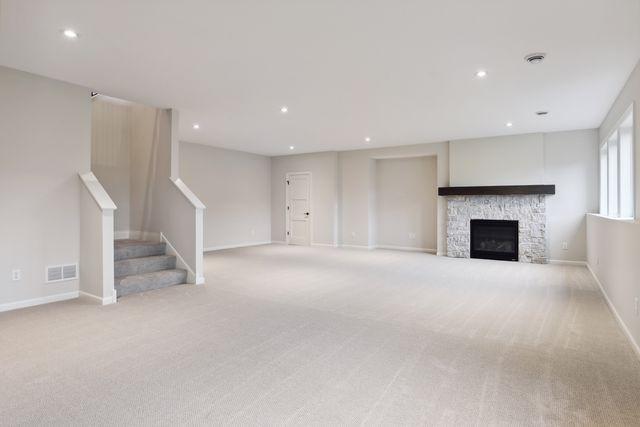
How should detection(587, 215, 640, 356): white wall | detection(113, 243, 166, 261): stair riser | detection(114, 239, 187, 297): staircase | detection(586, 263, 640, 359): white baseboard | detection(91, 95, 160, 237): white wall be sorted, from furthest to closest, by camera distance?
detection(91, 95, 160, 237): white wall < detection(113, 243, 166, 261): stair riser < detection(114, 239, 187, 297): staircase < detection(587, 215, 640, 356): white wall < detection(586, 263, 640, 359): white baseboard

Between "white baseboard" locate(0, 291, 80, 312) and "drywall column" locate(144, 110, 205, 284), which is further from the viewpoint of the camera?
"drywall column" locate(144, 110, 205, 284)

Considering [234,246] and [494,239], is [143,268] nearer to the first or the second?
[234,246]

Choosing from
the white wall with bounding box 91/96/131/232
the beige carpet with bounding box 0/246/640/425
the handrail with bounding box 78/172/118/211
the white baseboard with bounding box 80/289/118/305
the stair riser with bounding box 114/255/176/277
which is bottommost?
the beige carpet with bounding box 0/246/640/425

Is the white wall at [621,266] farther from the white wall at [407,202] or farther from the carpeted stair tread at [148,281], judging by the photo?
the carpeted stair tread at [148,281]

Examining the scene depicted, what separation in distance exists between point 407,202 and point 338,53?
616 cm

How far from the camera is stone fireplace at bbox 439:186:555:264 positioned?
23.6ft

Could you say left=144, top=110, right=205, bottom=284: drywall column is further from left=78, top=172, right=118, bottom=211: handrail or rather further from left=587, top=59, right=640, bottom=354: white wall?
left=587, top=59, right=640, bottom=354: white wall

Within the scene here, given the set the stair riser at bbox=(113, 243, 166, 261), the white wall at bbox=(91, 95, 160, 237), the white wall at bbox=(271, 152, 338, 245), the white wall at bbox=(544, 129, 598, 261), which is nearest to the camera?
the stair riser at bbox=(113, 243, 166, 261)

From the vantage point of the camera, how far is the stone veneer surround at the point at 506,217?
23.6 ft

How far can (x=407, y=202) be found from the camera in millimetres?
9180

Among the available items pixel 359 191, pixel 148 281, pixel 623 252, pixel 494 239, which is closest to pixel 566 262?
pixel 494 239

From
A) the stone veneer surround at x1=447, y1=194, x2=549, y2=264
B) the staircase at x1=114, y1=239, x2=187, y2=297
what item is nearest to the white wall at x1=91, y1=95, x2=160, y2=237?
the staircase at x1=114, y1=239, x2=187, y2=297

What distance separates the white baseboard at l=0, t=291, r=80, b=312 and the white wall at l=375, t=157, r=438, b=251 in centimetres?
692

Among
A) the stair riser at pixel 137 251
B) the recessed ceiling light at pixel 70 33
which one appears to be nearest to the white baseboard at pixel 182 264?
the stair riser at pixel 137 251
